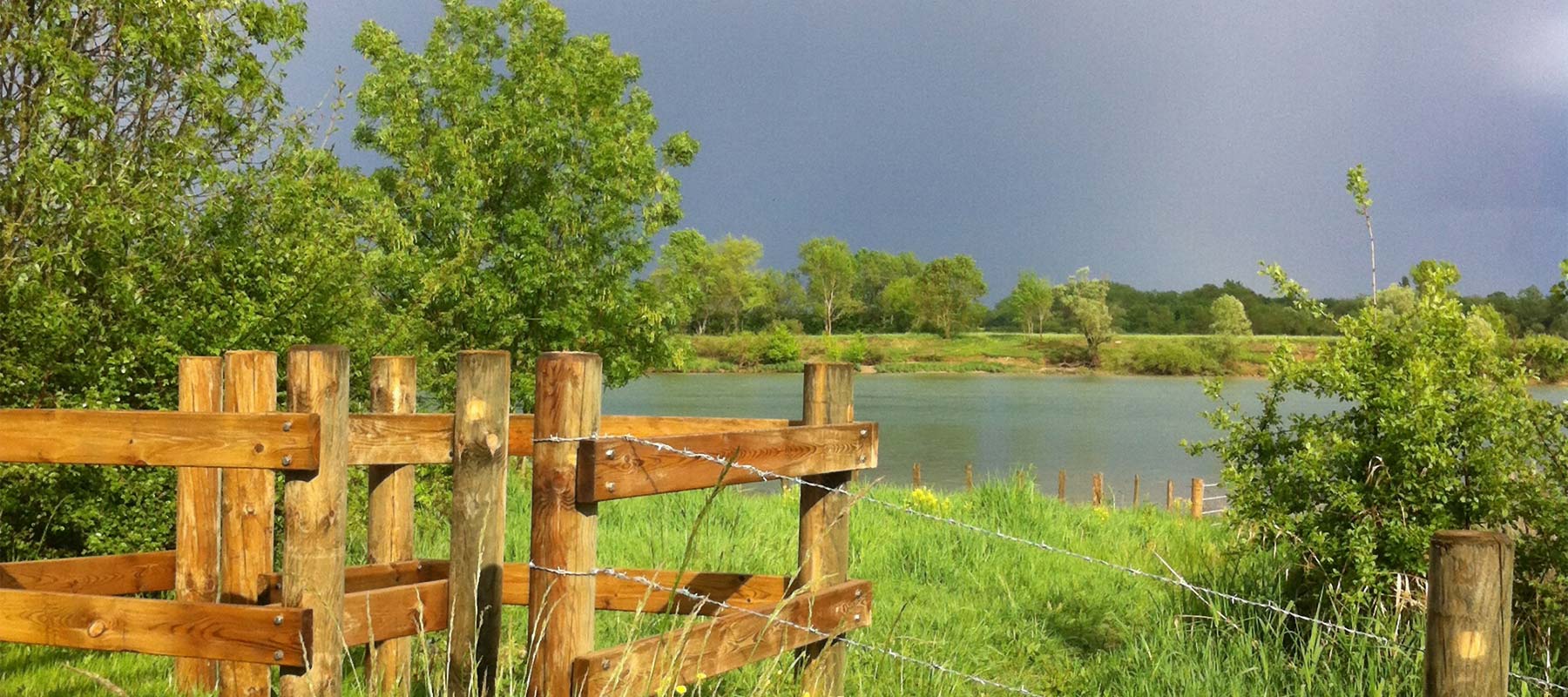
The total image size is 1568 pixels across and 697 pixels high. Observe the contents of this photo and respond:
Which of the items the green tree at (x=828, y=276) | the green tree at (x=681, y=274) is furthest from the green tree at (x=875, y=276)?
the green tree at (x=681, y=274)

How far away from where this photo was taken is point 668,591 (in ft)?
17.4

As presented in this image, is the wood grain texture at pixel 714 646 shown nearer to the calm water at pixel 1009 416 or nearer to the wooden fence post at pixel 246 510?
the wooden fence post at pixel 246 510

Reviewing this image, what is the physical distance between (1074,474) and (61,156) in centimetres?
3160

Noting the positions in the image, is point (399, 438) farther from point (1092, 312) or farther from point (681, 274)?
point (1092, 312)

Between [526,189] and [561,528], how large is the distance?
63.3 ft

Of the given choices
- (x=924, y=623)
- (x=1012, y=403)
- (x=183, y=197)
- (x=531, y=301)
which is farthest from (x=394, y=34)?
(x=1012, y=403)

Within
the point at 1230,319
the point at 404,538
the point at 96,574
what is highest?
the point at 1230,319

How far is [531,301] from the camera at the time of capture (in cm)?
2123

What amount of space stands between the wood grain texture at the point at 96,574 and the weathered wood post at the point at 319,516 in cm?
174

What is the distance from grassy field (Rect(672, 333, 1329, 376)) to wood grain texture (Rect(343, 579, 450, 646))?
97.2 m

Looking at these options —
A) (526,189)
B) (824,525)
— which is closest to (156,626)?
(824,525)

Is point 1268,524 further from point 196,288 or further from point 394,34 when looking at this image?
point 394,34

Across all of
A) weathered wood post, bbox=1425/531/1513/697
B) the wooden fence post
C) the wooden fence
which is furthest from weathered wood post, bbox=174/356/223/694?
weathered wood post, bbox=1425/531/1513/697

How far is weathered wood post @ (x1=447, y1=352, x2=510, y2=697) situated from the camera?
→ 4.57m
